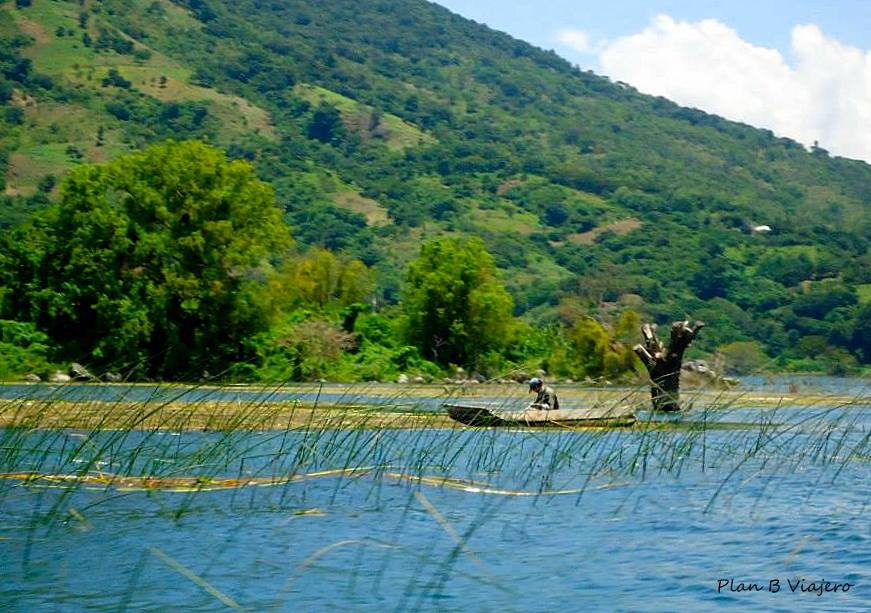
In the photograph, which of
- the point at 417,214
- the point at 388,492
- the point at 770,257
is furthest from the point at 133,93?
the point at 388,492

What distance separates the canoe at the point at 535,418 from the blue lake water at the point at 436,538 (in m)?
A: 4.78

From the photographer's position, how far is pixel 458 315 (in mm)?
68875

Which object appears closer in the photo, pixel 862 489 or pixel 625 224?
pixel 862 489

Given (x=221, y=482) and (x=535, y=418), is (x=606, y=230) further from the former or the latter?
(x=221, y=482)

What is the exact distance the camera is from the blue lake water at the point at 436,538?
11789 mm

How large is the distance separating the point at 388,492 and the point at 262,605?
232 inches

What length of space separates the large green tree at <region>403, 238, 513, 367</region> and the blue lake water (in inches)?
1912

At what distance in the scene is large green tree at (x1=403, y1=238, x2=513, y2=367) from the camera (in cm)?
6844

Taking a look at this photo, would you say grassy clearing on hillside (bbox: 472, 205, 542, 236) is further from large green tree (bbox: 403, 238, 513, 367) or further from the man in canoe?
→ the man in canoe

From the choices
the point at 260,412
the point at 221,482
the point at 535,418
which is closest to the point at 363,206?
the point at 535,418

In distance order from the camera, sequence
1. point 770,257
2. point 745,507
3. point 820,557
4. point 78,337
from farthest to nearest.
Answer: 1. point 770,257
2. point 78,337
3. point 745,507
4. point 820,557

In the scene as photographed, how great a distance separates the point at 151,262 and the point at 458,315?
18593 millimetres

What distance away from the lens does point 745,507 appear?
1672cm

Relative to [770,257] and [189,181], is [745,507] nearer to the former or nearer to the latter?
[189,181]
